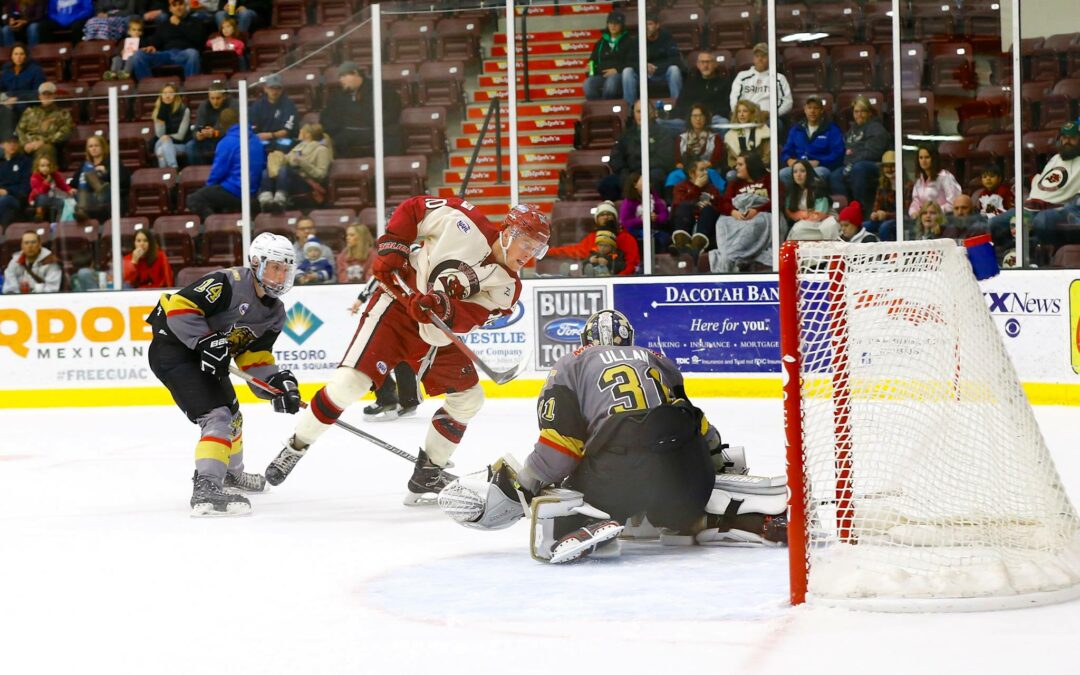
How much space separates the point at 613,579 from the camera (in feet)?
11.3

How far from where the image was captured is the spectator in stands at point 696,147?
28.2ft

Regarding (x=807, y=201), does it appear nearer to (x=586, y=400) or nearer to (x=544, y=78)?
(x=544, y=78)

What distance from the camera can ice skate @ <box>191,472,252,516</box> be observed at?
462 centimetres

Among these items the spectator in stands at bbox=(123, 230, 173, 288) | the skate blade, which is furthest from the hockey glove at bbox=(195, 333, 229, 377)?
the spectator in stands at bbox=(123, 230, 173, 288)

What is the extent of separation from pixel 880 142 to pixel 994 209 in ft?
2.62

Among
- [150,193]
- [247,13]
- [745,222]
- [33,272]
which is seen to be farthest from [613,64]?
[33,272]

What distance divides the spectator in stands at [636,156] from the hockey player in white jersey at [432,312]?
377 cm

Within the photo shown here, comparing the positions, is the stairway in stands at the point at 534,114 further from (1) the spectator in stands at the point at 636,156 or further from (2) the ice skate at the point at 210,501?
(2) the ice skate at the point at 210,501

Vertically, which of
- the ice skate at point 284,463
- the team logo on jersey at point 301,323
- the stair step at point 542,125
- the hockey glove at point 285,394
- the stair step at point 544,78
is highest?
the stair step at point 544,78

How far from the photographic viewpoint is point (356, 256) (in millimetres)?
9039

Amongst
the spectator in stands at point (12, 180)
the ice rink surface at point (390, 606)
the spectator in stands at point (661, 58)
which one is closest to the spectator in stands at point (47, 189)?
the spectator in stands at point (12, 180)

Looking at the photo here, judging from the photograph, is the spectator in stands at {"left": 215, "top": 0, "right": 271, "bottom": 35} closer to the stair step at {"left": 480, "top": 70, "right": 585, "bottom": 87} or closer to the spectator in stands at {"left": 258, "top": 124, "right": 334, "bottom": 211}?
the spectator in stands at {"left": 258, "top": 124, "right": 334, "bottom": 211}

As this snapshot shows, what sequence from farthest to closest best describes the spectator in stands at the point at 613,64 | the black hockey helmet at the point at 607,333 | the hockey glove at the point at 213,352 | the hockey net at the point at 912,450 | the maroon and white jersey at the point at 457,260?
1. the spectator in stands at the point at 613,64
2. the maroon and white jersey at the point at 457,260
3. the hockey glove at the point at 213,352
4. the black hockey helmet at the point at 607,333
5. the hockey net at the point at 912,450

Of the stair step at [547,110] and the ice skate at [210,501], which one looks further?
the stair step at [547,110]
